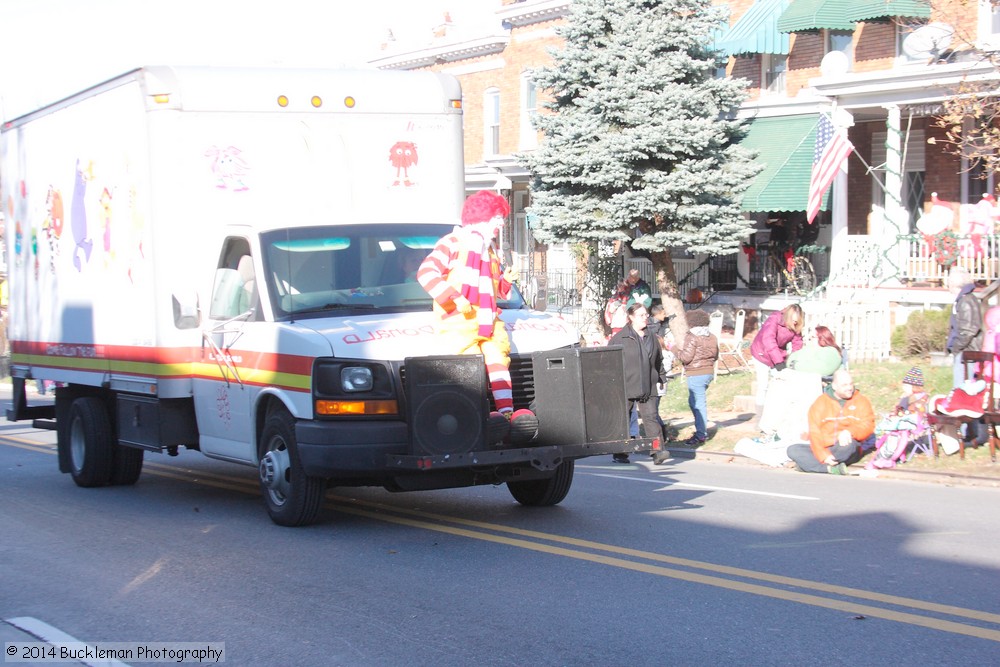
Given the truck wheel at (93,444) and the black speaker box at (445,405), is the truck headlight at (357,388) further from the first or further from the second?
the truck wheel at (93,444)

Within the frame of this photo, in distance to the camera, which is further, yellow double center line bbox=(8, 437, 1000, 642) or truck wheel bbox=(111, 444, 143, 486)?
truck wheel bbox=(111, 444, 143, 486)

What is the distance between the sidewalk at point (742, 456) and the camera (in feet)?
40.0

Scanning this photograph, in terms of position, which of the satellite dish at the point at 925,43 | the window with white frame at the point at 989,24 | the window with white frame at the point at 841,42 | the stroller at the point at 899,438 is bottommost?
the stroller at the point at 899,438

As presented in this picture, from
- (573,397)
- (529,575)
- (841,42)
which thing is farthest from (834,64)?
(529,575)

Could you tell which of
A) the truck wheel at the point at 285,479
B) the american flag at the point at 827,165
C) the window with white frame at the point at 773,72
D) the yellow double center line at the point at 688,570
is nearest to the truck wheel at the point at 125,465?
the yellow double center line at the point at 688,570

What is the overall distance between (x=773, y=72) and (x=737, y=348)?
752 centimetres

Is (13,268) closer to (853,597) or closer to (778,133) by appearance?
(853,597)

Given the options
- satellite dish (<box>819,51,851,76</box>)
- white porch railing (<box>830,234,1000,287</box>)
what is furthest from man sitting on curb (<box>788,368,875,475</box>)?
satellite dish (<box>819,51,851,76</box>)

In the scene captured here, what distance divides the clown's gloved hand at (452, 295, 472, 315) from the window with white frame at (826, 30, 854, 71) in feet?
59.9

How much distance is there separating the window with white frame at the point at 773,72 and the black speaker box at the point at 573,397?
19.0m

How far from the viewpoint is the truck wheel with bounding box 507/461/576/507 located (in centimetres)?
979

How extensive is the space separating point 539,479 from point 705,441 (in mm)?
6528

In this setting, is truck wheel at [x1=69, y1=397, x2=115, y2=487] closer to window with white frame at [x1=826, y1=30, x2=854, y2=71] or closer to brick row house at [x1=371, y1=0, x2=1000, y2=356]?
brick row house at [x1=371, y1=0, x2=1000, y2=356]

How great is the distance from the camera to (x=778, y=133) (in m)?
24.9
